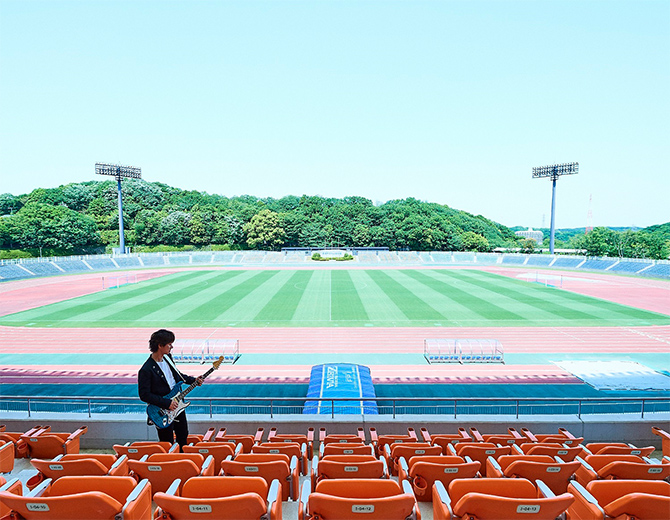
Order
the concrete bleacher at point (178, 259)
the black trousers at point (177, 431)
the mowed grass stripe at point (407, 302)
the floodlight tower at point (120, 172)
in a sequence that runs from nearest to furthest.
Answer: the black trousers at point (177, 431) → the mowed grass stripe at point (407, 302) → the floodlight tower at point (120, 172) → the concrete bleacher at point (178, 259)

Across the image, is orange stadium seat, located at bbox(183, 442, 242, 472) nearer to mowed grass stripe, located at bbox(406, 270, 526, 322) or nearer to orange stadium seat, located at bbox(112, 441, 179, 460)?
orange stadium seat, located at bbox(112, 441, 179, 460)

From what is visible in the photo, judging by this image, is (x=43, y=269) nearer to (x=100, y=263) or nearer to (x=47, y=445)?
(x=100, y=263)

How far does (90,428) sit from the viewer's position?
21.3ft

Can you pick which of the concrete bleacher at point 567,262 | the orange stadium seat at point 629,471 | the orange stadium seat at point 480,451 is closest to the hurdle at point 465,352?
the orange stadium seat at point 480,451

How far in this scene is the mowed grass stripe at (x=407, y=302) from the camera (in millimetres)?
26266

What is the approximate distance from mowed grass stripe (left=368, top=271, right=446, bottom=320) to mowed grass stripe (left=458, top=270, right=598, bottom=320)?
21.4ft

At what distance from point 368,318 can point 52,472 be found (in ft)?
73.5

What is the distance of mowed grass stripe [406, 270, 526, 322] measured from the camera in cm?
2585

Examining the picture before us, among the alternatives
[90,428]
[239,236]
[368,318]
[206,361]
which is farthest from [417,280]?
[239,236]

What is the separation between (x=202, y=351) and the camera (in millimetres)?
17406

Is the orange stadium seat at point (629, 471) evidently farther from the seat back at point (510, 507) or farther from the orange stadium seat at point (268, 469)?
the orange stadium seat at point (268, 469)

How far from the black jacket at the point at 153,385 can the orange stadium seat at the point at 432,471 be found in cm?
294

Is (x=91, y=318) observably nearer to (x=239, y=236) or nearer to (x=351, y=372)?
(x=351, y=372)

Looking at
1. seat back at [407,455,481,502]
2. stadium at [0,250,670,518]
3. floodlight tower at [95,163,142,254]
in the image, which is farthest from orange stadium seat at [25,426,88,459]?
floodlight tower at [95,163,142,254]
